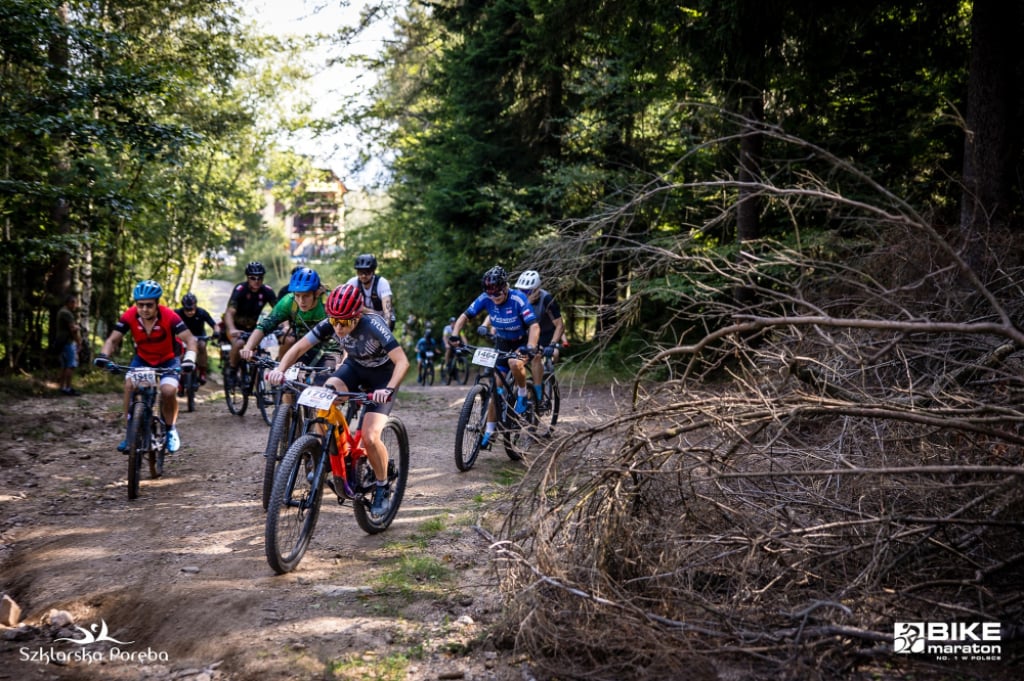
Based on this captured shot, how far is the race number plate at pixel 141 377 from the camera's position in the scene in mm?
7582

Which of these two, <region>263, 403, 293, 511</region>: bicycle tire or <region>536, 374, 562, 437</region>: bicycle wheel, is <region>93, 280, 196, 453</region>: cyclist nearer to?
<region>263, 403, 293, 511</region>: bicycle tire

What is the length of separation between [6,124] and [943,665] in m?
11.1

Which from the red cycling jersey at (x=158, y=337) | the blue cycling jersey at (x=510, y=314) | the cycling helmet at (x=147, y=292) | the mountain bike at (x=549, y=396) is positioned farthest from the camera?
the mountain bike at (x=549, y=396)

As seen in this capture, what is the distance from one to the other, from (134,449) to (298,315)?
245 cm

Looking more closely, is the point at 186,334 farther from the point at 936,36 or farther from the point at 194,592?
the point at 936,36

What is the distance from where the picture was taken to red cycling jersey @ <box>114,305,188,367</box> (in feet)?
26.7

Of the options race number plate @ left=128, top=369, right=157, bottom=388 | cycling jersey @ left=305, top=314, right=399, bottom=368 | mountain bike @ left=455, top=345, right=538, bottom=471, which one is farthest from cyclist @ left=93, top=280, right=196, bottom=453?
mountain bike @ left=455, top=345, right=538, bottom=471

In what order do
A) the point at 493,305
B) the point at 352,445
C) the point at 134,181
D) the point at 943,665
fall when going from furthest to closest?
the point at 134,181, the point at 493,305, the point at 352,445, the point at 943,665

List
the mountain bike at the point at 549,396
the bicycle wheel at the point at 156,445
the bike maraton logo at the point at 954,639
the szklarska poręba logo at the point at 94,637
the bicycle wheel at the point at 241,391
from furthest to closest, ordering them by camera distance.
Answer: the bicycle wheel at the point at 241,391 → the mountain bike at the point at 549,396 → the bicycle wheel at the point at 156,445 → the szklarska poręba logo at the point at 94,637 → the bike maraton logo at the point at 954,639

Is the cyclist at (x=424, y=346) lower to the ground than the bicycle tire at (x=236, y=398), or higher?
higher

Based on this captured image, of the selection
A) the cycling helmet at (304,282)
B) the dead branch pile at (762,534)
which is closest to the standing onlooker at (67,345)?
the cycling helmet at (304,282)

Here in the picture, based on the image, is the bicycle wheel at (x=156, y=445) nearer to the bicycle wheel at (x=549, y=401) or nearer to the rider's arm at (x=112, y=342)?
the rider's arm at (x=112, y=342)

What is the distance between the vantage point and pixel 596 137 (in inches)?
685

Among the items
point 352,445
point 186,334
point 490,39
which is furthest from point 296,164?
point 352,445
